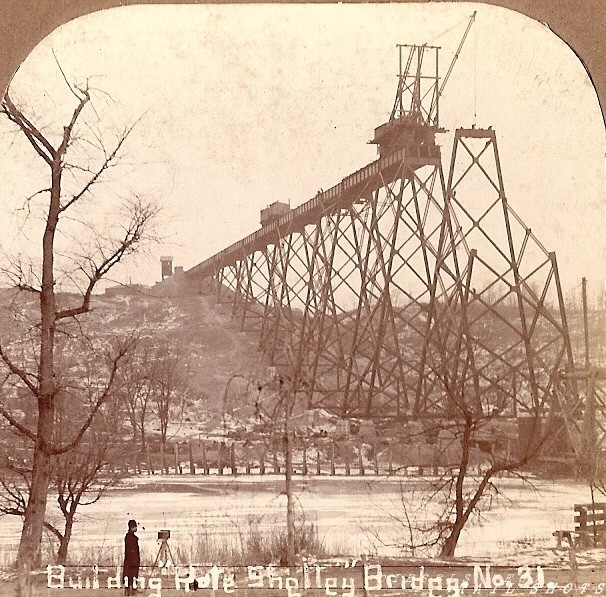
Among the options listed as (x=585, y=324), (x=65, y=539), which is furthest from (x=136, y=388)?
(x=585, y=324)

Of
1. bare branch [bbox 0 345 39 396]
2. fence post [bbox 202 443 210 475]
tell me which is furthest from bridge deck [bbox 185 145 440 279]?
bare branch [bbox 0 345 39 396]

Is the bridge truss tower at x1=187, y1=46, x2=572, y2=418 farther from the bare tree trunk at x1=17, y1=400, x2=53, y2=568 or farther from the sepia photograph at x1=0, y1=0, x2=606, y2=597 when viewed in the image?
the bare tree trunk at x1=17, y1=400, x2=53, y2=568

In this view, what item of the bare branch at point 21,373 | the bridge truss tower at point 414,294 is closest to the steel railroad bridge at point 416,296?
the bridge truss tower at point 414,294

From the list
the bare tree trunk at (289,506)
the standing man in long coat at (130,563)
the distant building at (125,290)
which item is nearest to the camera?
the standing man in long coat at (130,563)

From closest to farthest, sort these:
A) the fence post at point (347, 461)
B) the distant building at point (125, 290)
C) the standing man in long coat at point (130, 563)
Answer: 1. the standing man in long coat at point (130, 563)
2. the fence post at point (347, 461)
3. the distant building at point (125, 290)

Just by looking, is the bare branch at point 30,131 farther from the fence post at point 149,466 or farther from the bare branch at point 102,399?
the fence post at point 149,466
